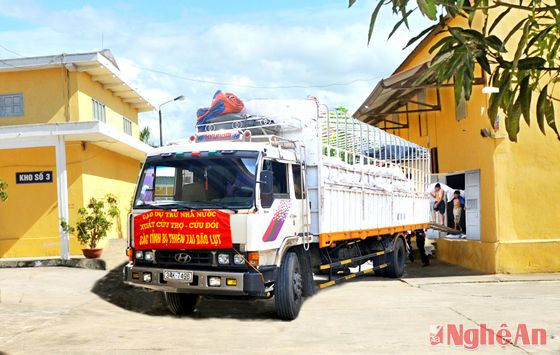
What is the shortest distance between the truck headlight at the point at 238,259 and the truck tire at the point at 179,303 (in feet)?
6.07

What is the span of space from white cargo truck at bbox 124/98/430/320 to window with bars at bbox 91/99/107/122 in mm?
9381

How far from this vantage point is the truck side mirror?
779 cm

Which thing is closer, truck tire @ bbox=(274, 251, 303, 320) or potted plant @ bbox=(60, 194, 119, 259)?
truck tire @ bbox=(274, 251, 303, 320)

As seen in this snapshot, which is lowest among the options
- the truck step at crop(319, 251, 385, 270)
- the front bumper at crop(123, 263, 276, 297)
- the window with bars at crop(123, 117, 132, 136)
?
the truck step at crop(319, 251, 385, 270)

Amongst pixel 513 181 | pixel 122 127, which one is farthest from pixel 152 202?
pixel 122 127

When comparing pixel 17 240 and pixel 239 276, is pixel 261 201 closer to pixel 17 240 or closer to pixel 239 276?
pixel 239 276

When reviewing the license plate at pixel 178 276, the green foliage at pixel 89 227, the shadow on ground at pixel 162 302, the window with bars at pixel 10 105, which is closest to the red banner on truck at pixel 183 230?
the license plate at pixel 178 276

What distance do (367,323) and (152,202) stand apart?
349 cm

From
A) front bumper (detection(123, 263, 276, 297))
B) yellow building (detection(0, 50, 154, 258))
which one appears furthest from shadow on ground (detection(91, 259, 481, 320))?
yellow building (detection(0, 50, 154, 258))

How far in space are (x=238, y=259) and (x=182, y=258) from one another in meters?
0.84

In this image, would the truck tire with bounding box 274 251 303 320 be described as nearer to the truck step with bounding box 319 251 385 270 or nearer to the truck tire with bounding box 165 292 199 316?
the truck step with bounding box 319 251 385 270

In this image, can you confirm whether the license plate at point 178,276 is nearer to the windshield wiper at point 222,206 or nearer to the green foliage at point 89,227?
the windshield wiper at point 222,206

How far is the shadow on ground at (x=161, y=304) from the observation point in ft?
29.6

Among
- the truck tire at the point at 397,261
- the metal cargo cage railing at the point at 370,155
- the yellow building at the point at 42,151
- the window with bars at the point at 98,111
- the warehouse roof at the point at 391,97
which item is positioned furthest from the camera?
the window with bars at the point at 98,111
